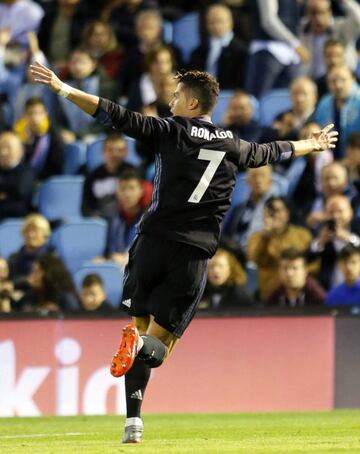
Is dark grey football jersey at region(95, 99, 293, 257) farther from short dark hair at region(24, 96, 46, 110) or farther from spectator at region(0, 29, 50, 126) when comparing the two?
spectator at region(0, 29, 50, 126)

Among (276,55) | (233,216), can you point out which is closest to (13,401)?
(233,216)

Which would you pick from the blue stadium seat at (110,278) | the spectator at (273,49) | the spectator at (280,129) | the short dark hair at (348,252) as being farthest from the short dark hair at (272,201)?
the spectator at (273,49)

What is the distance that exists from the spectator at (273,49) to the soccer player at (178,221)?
8.31m

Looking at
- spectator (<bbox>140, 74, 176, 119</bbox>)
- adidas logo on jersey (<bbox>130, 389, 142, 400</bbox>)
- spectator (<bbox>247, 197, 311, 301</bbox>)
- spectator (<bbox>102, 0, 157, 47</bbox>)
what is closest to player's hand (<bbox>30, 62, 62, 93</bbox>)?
adidas logo on jersey (<bbox>130, 389, 142, 400</bbox>)

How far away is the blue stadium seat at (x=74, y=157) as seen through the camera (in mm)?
17609

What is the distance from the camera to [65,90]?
28.2 ft

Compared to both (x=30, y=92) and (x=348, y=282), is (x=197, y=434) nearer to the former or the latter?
(x=348, y=282)

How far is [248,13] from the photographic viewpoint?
1842cm

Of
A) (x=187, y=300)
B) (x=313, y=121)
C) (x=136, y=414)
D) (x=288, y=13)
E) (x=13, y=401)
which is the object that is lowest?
(x=13, y=401)

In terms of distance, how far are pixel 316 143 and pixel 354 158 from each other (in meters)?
5.53

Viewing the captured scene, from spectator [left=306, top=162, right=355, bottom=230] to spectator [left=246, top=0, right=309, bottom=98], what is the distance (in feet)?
8.85

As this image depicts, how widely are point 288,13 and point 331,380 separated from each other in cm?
601

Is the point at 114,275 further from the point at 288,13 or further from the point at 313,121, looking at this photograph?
the point at 288,13

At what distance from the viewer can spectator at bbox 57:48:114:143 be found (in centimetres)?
1819
